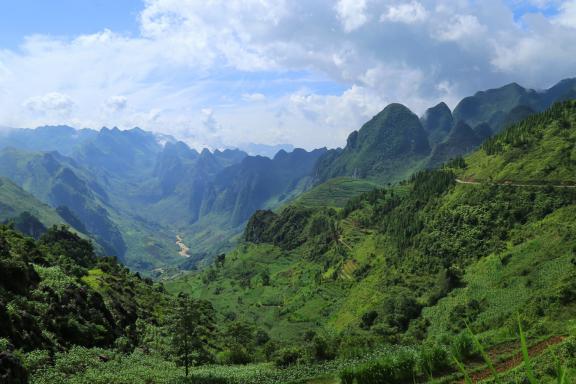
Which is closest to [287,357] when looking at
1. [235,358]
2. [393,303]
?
Result: [235,358]

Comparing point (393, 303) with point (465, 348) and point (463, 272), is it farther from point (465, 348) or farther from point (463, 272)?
point (465, 348)

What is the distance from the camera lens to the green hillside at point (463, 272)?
53.1 m

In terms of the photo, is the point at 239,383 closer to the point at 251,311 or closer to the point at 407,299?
the point at 407,299

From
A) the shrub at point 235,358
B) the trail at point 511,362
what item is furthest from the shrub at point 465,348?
the shrub at point 235,358

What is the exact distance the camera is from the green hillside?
5312 centimetres

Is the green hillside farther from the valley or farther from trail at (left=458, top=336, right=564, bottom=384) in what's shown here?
trail at (left=458, top=336, right=564, bottom=384)

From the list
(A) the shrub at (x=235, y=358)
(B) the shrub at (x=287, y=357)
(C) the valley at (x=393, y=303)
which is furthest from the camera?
(A) the shrub at (x=235, y=358)

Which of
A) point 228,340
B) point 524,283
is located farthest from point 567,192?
point 228,340

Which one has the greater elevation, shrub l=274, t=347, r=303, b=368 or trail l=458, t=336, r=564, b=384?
trail l=458, t=336, r=564, b=384

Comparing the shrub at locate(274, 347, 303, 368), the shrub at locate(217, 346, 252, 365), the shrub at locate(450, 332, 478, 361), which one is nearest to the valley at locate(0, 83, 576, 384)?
the shrub at locate(450, 332, 478, 361)

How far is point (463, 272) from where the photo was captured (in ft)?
334

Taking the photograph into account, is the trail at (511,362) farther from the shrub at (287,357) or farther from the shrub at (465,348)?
the shrub at (287,357)

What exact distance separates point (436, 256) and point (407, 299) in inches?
916

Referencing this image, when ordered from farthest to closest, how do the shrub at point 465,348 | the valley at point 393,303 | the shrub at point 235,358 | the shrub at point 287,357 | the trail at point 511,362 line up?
the shrub at point 235,358 → the shrub at point 287,357 → the valley at point 393,303 → the shrub at point 465,348 → the trail at point 511,362
